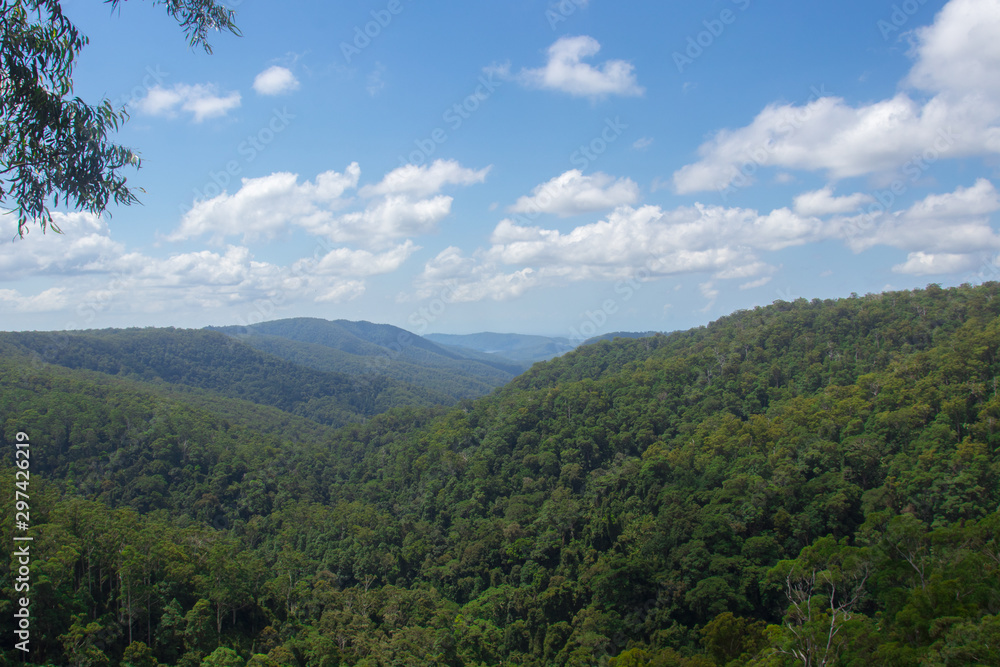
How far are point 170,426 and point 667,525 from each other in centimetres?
5308

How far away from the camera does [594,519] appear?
35438 millimetres

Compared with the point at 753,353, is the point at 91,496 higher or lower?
lower

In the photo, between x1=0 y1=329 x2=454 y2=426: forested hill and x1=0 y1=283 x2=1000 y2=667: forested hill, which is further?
x1=0 y1=329 x2=454 y2=426: forested hill

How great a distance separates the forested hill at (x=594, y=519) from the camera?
20.4m

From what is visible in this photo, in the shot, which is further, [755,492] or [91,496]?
[91,496]

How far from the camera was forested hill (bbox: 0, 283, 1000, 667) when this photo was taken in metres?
20.4

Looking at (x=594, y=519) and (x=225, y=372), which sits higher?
(x=225, y=372)

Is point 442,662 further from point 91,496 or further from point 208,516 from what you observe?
point 91,496

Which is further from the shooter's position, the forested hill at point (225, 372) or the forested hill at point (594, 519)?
the forested hill at point (225, 372)

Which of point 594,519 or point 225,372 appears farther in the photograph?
point 225,372

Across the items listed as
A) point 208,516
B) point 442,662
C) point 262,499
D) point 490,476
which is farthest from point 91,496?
point 442,662

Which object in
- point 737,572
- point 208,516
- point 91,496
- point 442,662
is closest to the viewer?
point 442,662

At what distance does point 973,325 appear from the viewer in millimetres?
43031

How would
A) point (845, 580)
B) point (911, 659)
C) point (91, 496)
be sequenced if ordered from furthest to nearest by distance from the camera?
point (91, 496) → point (845, 580) → point (911, 659)
